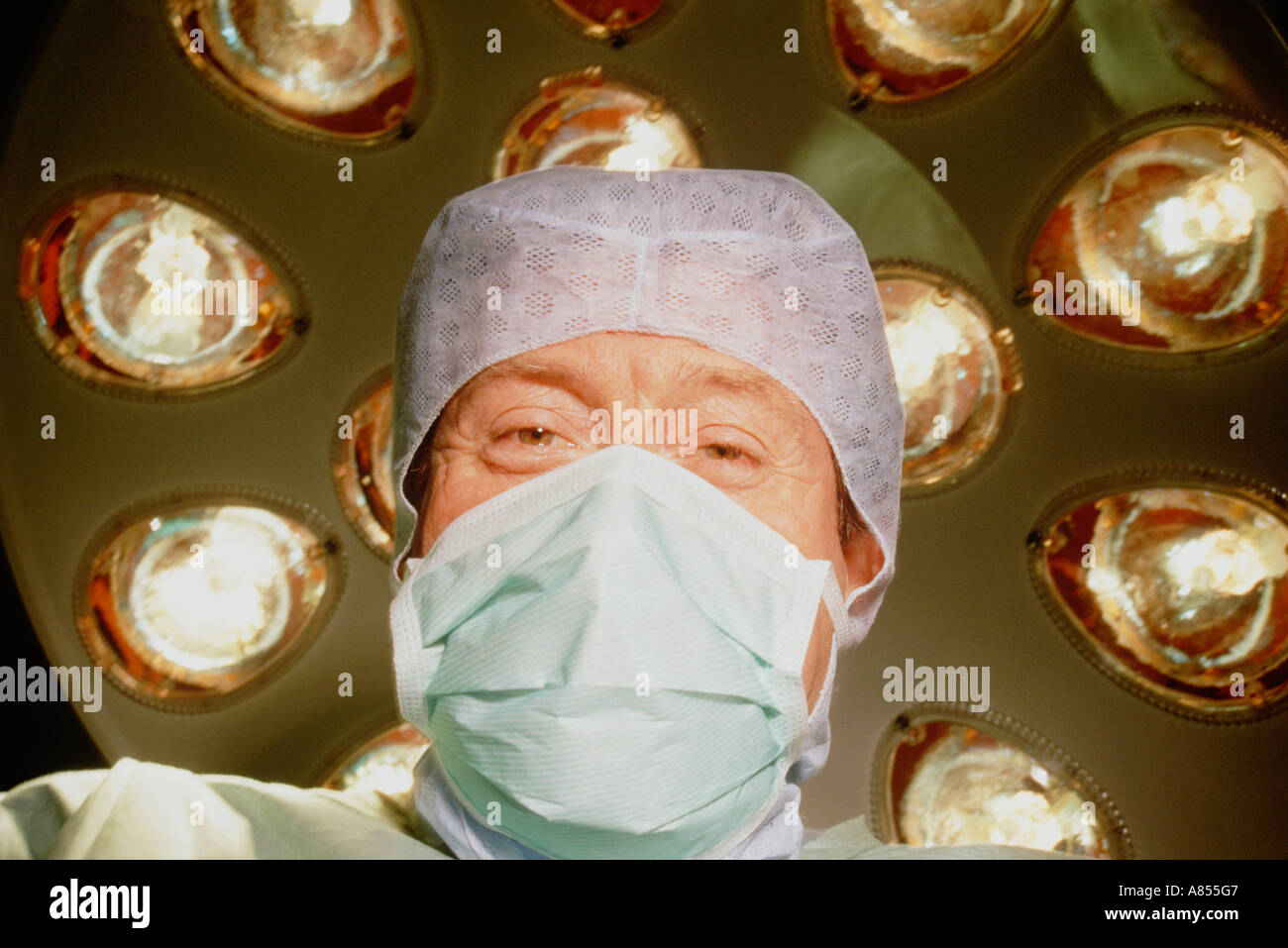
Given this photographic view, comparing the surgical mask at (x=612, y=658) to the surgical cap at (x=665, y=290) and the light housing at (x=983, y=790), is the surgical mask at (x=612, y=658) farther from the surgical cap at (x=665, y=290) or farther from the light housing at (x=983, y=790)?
the light housing at (x=983, y=790)

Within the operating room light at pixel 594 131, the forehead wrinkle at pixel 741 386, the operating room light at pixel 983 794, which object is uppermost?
the operating room light at pixel 594 131

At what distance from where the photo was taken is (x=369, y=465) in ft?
4.83

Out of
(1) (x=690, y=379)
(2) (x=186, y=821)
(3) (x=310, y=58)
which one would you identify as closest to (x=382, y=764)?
(2) (x=186, y=821)

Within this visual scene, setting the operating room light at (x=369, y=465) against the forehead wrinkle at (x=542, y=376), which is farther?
the operating room light at (x=369, y=465)

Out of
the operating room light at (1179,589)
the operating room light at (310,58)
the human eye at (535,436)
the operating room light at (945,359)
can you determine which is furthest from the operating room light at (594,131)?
the operating room light at (1179,589)

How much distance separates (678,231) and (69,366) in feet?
2.89

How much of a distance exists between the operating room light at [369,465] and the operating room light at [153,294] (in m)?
0.13

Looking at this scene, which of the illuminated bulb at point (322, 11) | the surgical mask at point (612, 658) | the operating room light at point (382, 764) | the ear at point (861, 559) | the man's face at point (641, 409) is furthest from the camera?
the operating room light at point (382, 764)

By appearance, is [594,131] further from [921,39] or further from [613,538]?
[613,538]

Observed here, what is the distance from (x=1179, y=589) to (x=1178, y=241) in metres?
0.44

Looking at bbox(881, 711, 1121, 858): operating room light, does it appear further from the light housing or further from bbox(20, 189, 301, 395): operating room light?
bbox(20, 189, 301, 395): operating room light

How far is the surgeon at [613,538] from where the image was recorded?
0.86 m

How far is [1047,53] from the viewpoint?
1286 millimetres
